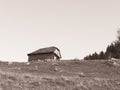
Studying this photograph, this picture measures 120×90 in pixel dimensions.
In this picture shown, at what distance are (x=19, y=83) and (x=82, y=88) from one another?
6.79 m

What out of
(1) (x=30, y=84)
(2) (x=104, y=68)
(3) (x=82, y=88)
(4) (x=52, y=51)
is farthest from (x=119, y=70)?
(4) (x=52, y=51)

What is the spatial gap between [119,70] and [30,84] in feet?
58.8

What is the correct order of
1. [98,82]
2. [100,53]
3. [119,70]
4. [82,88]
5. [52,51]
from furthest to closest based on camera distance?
[100,53] → [52,51] → [119,70] → [98,82] → [82,88]

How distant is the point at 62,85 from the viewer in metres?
27.5

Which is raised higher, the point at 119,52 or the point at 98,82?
the point at 119,52

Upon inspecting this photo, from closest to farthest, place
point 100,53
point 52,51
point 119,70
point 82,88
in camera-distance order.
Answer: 1. point 82,88
2. point 119,70
3. point 52,51
4. point 100,53

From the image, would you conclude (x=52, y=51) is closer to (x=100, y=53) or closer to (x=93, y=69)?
(x=100, y=53)

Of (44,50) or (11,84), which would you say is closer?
(11,84)

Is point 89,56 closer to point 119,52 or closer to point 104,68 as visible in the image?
point 119,52

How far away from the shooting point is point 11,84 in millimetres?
26766

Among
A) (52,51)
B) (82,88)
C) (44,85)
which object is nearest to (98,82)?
(82,88)

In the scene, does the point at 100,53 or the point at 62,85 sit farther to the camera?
the point at 100,53

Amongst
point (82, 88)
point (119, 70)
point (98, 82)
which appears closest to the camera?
point (82, 88)

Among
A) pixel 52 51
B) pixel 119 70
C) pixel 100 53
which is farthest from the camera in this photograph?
pixel 100 53
